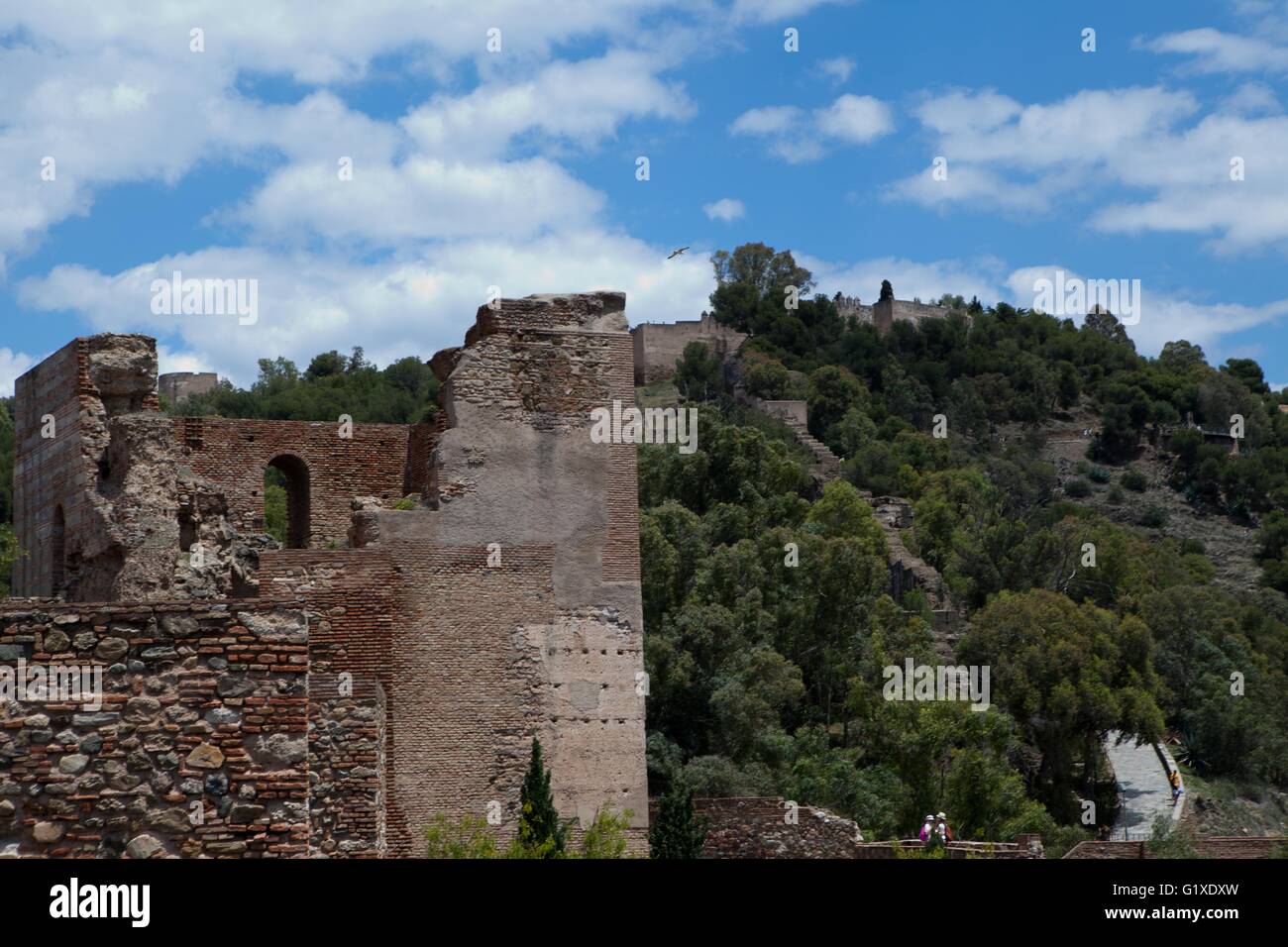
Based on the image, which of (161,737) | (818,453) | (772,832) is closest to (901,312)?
(818,453)

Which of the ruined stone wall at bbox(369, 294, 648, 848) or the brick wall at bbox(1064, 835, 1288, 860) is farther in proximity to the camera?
the brick wall at bbox(1064, 835, 1288, 860)

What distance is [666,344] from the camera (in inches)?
4397

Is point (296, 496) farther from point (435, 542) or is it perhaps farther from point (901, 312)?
point (901, 312)

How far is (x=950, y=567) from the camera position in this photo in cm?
6431

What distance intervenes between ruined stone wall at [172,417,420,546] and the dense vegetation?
40.5 ft

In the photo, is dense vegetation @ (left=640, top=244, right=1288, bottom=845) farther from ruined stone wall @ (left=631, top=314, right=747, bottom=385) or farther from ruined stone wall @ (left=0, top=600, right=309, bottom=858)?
ruined stone wall @ (left=0, top=600, right=309, bottom=858)

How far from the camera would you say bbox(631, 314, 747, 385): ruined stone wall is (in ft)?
359

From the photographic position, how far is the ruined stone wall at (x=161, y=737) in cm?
890

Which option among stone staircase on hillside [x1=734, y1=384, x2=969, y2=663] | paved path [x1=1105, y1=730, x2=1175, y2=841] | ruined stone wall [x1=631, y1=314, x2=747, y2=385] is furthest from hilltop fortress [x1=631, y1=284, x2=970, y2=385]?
paved path [x1=1105, y1=730, x2=1175, y2=841]

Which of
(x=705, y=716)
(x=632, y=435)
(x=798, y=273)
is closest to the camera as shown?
(x=632, y=435)
